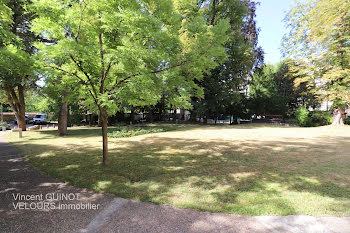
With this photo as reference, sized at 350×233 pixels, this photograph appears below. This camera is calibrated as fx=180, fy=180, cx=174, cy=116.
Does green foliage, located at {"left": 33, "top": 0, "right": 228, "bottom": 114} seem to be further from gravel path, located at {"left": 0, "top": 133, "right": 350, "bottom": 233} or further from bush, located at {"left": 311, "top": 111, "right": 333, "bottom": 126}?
bush, located at {"left": 311, "top": 111, "right": 333, "bottom": 126}

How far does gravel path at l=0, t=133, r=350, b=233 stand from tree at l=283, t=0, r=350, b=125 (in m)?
20.0

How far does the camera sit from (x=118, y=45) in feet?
19.5

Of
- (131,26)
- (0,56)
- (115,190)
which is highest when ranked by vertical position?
(131,26)

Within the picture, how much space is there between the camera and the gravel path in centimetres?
323

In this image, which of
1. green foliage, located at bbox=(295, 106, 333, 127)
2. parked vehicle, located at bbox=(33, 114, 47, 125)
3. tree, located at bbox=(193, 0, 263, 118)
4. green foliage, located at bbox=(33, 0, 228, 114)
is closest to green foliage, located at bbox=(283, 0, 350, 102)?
green foliage, located at bbox=(295, 106, 333, 127)

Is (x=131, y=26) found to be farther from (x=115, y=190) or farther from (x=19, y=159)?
(x=19, y=159)

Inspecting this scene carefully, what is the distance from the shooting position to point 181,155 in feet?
27.6

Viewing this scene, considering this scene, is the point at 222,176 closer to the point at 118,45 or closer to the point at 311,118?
the point at 118,45

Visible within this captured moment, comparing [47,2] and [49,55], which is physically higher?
[47,2]

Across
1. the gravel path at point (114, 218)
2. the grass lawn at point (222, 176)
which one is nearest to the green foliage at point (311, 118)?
the grass lawn at point (222, 176)

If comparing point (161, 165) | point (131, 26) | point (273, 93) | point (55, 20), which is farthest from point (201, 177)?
point (273, 93)

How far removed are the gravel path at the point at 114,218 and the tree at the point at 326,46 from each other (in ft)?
65.6

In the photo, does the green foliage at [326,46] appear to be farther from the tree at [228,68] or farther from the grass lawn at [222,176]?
the grass lawn at [222,176]

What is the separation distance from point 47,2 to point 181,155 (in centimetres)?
719
